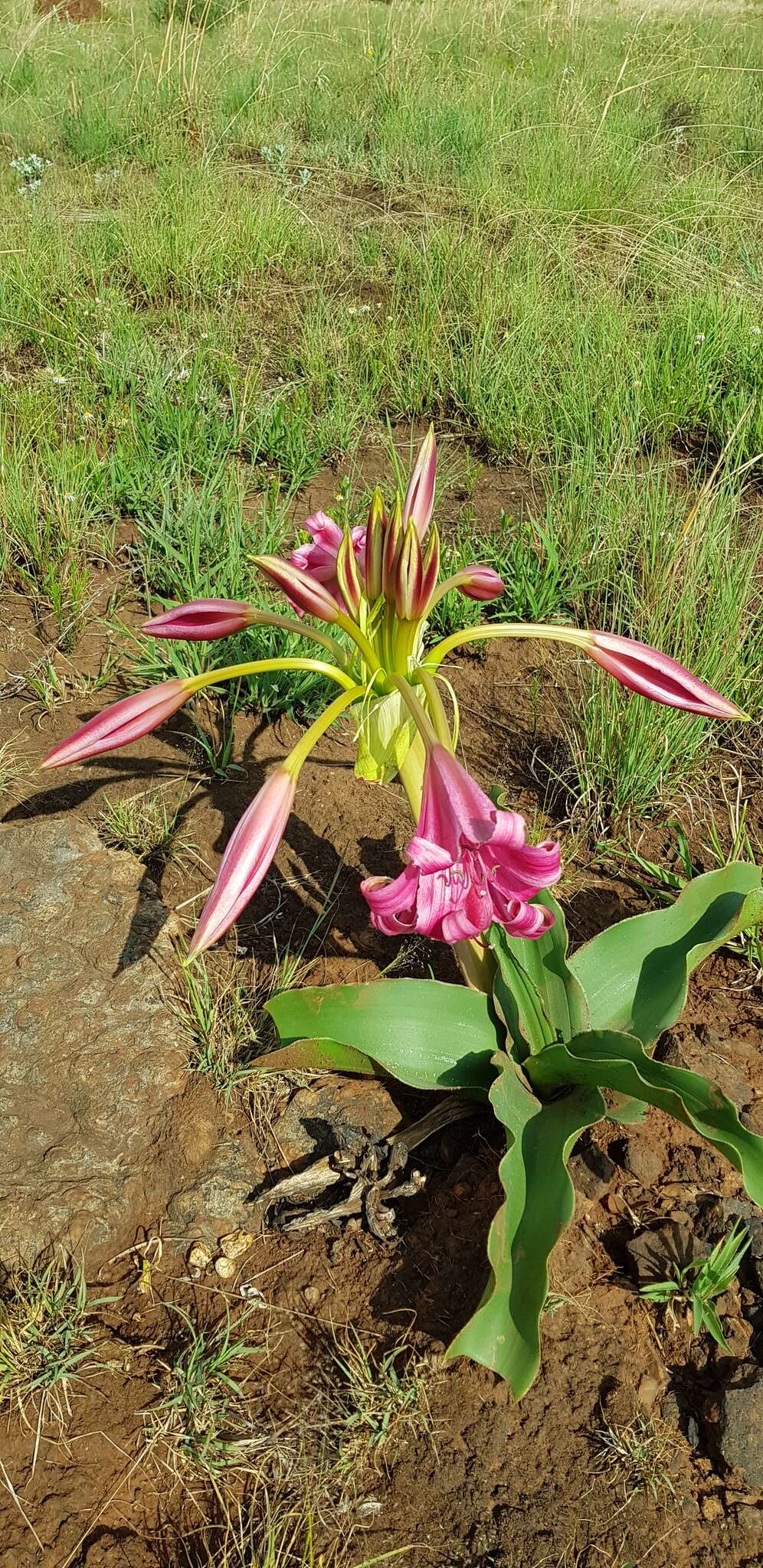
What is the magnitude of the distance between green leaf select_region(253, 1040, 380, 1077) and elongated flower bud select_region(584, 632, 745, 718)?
→ 62 centimetres

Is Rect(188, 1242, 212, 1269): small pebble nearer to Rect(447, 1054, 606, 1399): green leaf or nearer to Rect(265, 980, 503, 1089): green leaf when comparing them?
Rect(265, 980, 503, 1089): green leaf

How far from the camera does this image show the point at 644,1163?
1584 millimetres

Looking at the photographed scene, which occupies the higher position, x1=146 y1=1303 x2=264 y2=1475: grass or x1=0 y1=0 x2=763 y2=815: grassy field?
x1=0 y1=0 x2=763 y2=815: grassy field

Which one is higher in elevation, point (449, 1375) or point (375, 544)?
point (375, 544)

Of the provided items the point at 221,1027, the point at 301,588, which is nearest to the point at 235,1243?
the point at 221,1027

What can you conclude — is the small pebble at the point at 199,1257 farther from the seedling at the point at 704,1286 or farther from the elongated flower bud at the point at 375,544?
the elongated flower bud at the point at 375,544

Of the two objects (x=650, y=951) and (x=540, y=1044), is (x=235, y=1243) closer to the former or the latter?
(x=540, y=1044)

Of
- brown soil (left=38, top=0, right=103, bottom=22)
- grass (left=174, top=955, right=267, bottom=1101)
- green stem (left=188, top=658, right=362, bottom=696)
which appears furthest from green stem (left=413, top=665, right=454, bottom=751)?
brown soil (left=38, top=0, right=103, bottom=22)

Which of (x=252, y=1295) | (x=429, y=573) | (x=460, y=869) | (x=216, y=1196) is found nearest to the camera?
(x=460, y=869)

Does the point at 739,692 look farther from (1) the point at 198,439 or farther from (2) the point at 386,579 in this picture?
(1) the point at 198,439

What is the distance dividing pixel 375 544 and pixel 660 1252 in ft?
3.39

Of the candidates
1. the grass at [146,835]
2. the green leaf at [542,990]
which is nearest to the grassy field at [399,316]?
the grass at [146,835]

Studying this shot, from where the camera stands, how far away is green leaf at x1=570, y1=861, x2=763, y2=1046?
5.14 ft

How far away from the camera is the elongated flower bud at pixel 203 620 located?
1.33 metres
